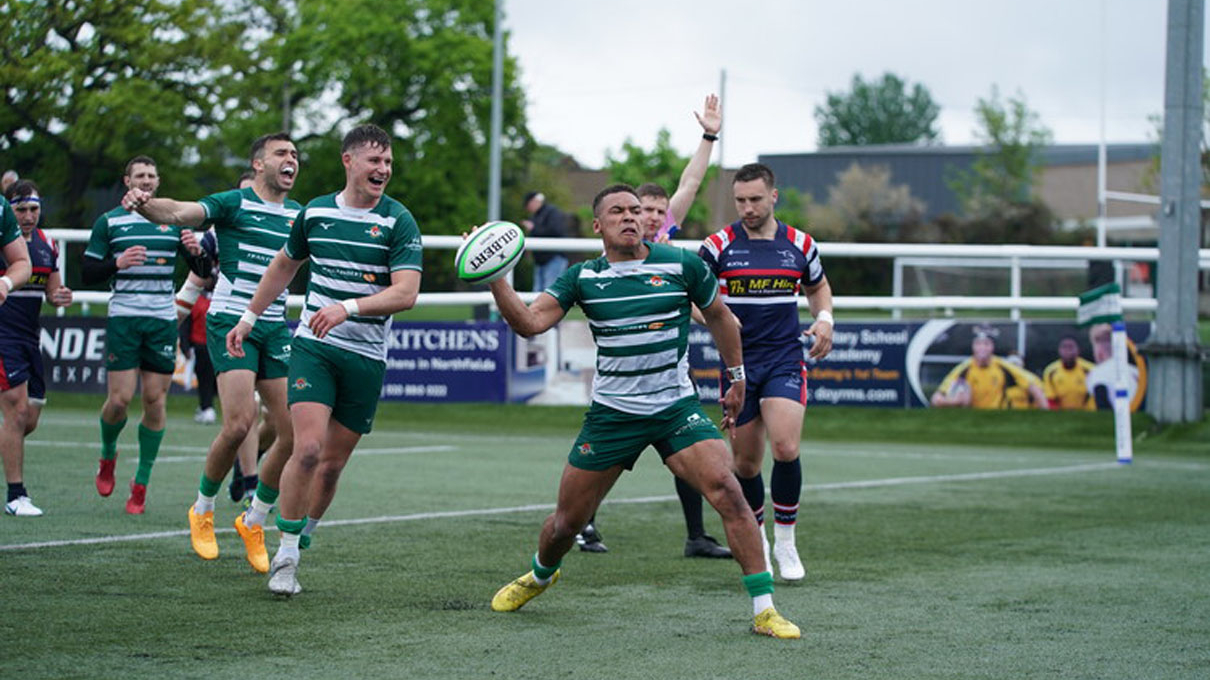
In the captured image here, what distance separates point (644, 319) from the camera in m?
6.86

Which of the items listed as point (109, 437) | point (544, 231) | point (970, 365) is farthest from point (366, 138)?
point (544, 231)

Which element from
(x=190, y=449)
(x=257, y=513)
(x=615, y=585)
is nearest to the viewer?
(x=615, y=585)

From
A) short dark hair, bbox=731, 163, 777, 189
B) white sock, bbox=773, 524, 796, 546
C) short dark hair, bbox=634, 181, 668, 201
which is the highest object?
short dark hair, bbox=731, 163, 777, 189

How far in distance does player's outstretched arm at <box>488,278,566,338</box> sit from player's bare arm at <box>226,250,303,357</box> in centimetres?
134

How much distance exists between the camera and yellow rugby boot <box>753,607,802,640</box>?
21.1 ft

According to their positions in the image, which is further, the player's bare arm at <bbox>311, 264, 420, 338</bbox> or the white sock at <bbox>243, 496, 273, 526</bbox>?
the white sock at <bbox>243, 496, 273, 526</bbox>

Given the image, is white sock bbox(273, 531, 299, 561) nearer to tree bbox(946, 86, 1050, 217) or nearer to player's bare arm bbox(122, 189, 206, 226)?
player's bare arm bbox(122, 189, 206, 226)

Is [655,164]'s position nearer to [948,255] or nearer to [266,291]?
[948,255]

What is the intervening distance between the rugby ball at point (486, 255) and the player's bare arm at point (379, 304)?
77 centimetres

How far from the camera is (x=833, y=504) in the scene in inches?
475

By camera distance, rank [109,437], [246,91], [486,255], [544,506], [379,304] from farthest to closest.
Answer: [246,91]
[544,506]
[109,437]
[379,304]
[486,255]

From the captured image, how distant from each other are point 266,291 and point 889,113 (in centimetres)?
13612

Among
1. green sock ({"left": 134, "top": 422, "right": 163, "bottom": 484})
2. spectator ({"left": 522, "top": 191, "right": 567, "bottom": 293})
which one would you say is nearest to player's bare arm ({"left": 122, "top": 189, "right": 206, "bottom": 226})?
green sock ({"left": 134, "top": 422, "right": 163, "bottom": 484})

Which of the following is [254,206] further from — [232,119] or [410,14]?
[410,14]
